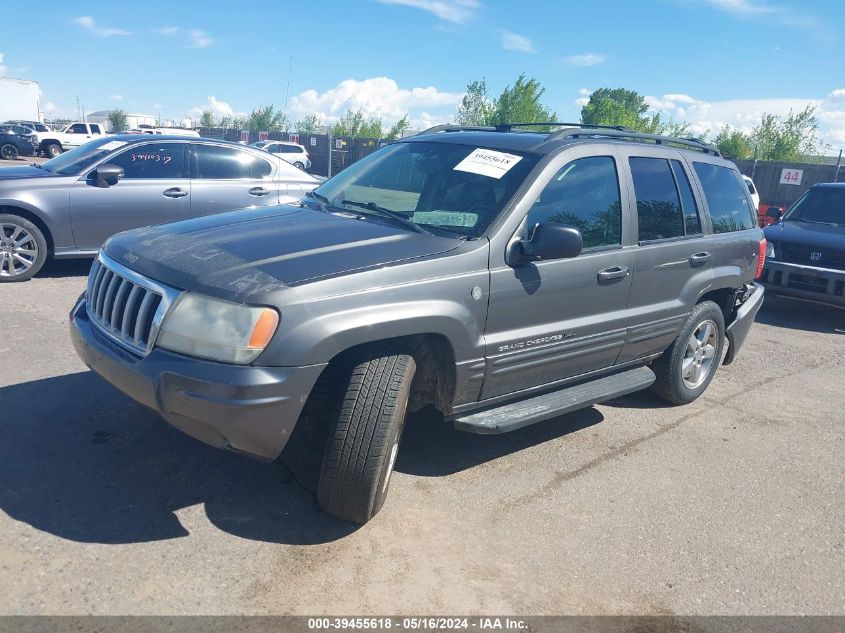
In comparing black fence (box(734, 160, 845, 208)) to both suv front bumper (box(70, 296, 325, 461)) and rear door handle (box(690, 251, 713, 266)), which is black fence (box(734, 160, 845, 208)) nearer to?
rear door handle (box(690, 251, 713, 266))

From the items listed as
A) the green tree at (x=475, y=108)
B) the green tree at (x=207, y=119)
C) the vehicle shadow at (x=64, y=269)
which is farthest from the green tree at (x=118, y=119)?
the vehicle shadow at (x=64, y=269)

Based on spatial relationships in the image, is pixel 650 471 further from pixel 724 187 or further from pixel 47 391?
pixel 47 391

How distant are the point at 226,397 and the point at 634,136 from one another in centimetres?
337

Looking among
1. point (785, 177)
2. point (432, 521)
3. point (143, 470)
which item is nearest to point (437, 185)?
point (432, 521)

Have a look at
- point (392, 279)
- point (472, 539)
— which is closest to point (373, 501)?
point (472, 539)

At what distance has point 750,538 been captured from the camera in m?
3.54

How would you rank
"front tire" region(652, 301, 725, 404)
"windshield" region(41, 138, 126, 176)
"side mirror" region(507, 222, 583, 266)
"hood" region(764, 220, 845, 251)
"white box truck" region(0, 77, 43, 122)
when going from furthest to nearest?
"white box truck" region(0, 77, 43, 122)
"hood" region(764, 220, 845, 251)
"windshield" region(41, 138, 126, 176)
"front tire" region(652, 301, 725, 404)
"side mirror" region(507, 222, 583, 266)

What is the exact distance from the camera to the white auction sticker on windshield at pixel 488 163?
12.9 feet

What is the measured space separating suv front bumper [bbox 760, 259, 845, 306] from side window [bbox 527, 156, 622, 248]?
17.7 ft

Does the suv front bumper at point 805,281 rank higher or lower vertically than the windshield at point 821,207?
lower

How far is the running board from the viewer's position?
3.57 m

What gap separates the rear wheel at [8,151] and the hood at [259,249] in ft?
116

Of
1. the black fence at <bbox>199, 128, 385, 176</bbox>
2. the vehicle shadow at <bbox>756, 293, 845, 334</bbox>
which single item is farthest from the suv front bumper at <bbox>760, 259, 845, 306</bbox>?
the black fence at <bbox>199, 128, 385, 176</bbox>

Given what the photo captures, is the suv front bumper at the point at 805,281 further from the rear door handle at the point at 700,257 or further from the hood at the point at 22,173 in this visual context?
the hood at the point at 22,173
